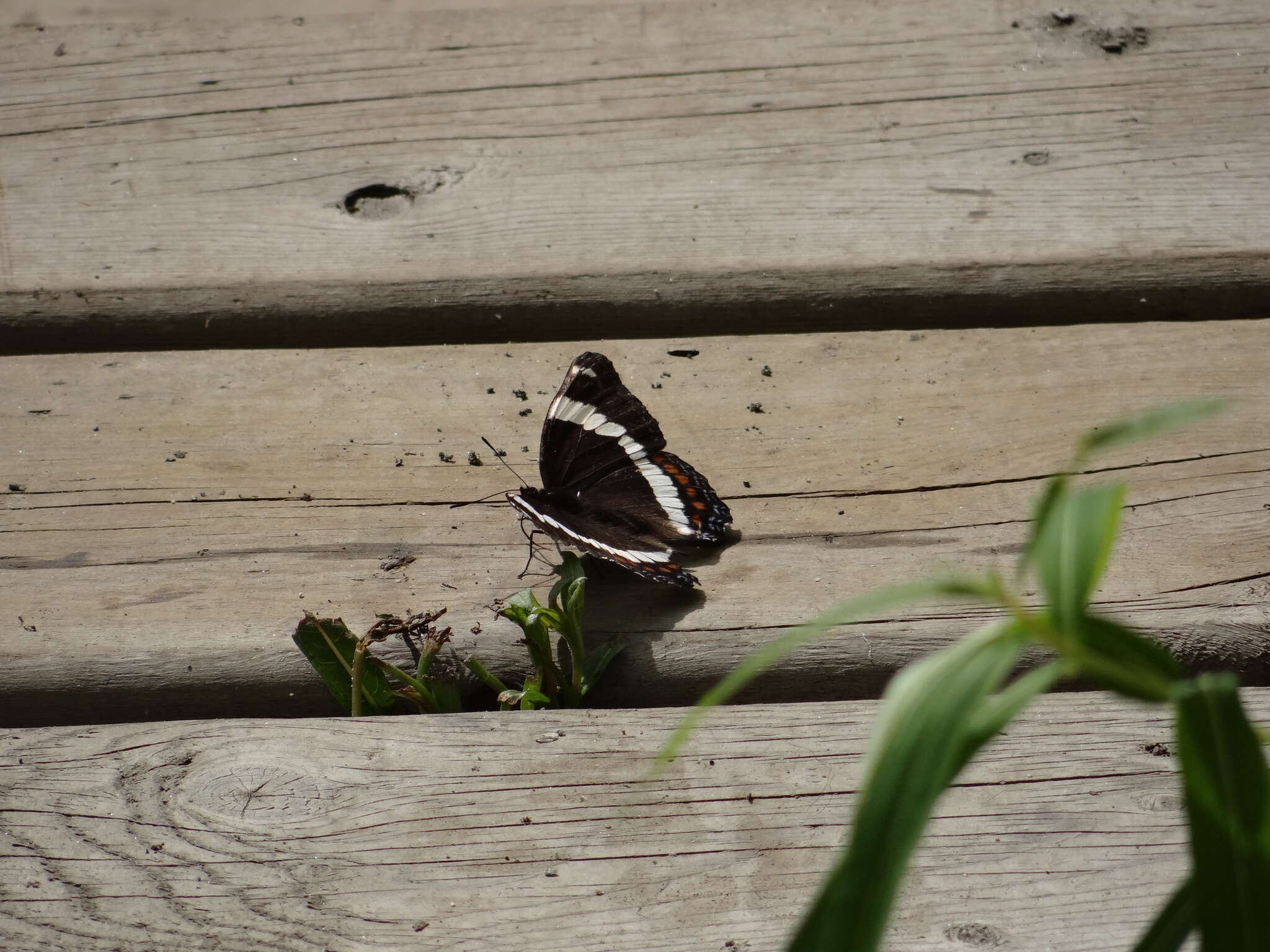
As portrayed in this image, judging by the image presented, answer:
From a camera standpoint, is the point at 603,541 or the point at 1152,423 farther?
the point at 603,541

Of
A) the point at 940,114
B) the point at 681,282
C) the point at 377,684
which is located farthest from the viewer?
the point at 940,114

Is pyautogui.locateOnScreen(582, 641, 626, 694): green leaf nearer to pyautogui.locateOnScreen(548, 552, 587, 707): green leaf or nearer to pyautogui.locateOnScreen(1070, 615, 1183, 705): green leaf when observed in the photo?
pyautogui.locateOnScreen(548, 552, 587, 707): green leaf

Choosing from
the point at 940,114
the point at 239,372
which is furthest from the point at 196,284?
the point at 940,114

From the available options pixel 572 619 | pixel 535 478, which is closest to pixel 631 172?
pixel 535 478

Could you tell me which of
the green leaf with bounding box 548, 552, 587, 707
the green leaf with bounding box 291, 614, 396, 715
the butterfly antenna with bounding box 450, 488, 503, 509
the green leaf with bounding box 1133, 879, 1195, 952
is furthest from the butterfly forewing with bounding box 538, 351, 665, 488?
the green leaf with bounding box 1133, 879, 1195, 952

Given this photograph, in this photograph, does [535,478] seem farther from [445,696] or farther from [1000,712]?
[1000,712]

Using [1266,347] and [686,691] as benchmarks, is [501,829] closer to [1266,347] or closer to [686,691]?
[686,691]
